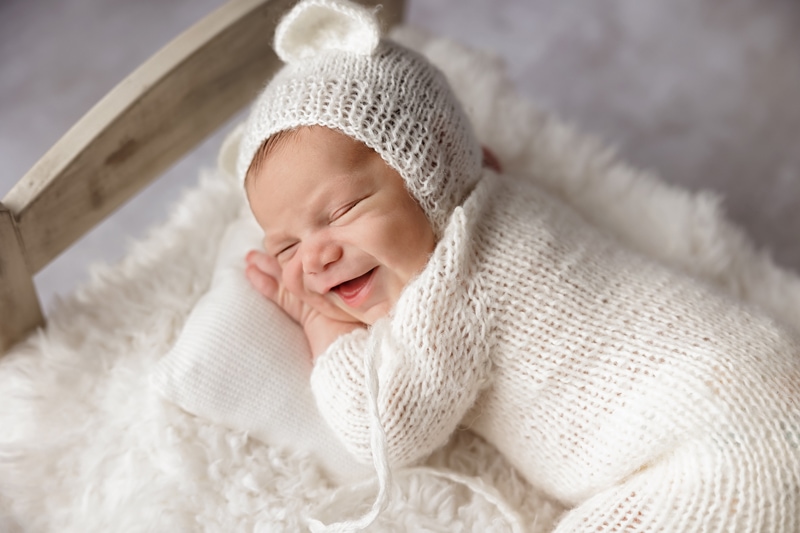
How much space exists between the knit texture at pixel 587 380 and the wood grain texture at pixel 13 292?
1.68 feet

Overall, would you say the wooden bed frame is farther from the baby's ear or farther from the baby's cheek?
the baby's cheek

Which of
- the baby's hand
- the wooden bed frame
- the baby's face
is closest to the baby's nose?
the baby's face

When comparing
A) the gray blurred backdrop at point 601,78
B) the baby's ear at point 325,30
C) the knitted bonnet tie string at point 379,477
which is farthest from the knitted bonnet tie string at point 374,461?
the gray blurred backdrop at point 601,78

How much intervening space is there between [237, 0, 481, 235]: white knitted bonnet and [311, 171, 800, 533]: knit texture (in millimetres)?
69

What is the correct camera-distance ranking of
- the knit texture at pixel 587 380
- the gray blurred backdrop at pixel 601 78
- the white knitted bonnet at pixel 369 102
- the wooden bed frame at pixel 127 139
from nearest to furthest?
the knit texture at pixel 587 380, the white knitted bonnet at pixel 369 102, the wooden bed frame at pixel 127 139, the gray blurred backdrop at pixel 601 78

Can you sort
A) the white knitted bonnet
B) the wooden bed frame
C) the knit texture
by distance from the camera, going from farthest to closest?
1. the wooden bed frame
2. the white knitted bonnet
3. the knit texture

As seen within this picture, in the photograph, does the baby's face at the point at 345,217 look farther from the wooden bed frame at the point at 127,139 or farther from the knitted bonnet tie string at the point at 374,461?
the wooden bed frame at the point at 127,139

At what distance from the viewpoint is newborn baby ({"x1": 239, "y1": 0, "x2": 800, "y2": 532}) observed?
96 cm

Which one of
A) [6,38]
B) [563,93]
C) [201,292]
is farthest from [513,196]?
[6,38]

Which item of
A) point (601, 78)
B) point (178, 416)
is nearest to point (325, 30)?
point (178, 416)

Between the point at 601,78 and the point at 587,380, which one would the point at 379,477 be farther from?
the point at 601,78

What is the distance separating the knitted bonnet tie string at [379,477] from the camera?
95 cm

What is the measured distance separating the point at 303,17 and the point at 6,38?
1.40 metres

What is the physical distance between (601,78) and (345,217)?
142 cm
